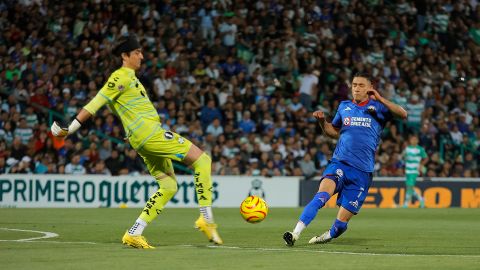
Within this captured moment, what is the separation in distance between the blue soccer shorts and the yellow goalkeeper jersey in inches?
96.6

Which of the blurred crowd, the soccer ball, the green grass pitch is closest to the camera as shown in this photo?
the green grass pitch

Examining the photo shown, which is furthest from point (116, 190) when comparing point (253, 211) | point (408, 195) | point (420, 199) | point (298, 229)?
point (298, 229)

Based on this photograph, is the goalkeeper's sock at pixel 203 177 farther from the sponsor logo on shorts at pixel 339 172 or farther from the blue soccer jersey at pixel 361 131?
the blue soccer jersey at pixel 361 131

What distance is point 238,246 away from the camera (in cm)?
1185

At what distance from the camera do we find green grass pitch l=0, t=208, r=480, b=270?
957 centimetres

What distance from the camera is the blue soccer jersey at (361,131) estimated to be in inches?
493

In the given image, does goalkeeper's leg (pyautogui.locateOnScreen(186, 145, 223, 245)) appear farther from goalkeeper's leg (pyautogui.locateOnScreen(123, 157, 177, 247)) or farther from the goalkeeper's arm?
the goalkeeper's arm

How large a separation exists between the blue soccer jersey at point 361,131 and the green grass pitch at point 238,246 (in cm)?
111

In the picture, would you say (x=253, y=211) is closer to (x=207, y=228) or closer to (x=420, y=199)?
(x=207, y=228)

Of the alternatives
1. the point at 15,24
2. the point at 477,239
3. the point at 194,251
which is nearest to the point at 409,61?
the point at 15,24

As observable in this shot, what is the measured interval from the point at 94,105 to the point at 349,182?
3516 mm

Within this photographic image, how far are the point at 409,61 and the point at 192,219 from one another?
14.4m

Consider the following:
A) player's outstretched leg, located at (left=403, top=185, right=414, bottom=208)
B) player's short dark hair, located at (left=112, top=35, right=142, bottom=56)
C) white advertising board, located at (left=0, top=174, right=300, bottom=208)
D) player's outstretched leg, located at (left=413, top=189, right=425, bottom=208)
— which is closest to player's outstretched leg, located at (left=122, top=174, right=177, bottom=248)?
player's short dark hair, located at (left=112, top=35, right=142, bottom=56)

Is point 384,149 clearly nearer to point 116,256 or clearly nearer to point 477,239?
point 477,239
